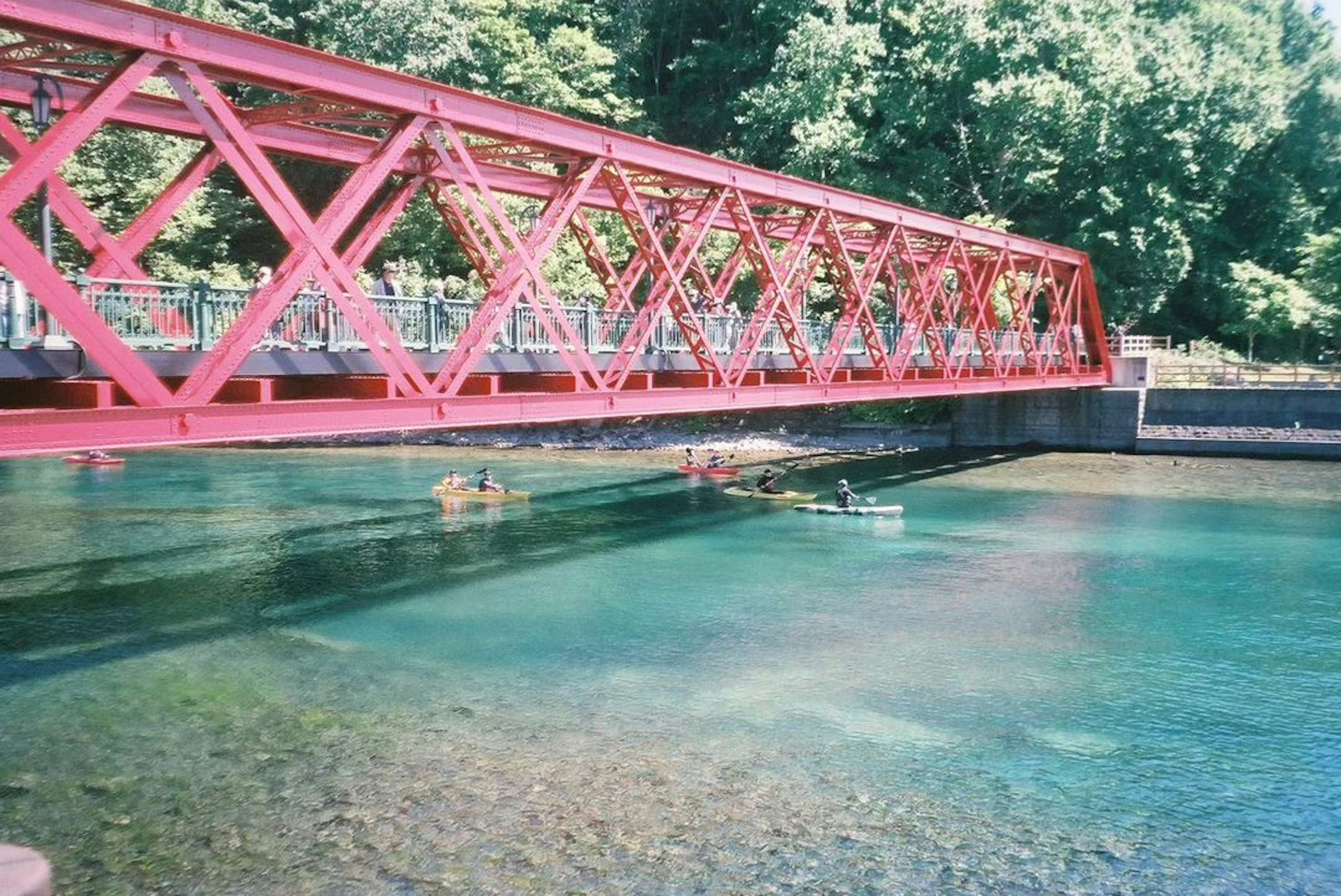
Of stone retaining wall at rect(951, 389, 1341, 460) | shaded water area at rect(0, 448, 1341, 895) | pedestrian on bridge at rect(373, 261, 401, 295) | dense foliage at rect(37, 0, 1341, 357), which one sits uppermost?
dense foliage at rect(37, 0, 1341, 357)

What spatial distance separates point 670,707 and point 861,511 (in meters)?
17.0

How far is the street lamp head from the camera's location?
15.2 m

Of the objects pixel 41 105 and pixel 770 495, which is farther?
pixel 770 495

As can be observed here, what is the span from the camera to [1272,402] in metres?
42.8

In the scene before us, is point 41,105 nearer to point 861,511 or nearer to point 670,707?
point 670,707

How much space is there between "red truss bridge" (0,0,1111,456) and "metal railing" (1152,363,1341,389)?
67.7 feet

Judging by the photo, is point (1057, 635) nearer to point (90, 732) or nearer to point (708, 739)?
point (708, 739)

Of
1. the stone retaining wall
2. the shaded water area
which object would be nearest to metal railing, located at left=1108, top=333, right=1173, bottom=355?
the stone retaining wall

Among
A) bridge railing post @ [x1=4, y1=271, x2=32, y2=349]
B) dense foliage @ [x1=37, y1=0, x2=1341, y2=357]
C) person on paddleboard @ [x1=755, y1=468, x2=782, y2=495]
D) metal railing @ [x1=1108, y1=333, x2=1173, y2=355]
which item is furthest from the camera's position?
dense foliage @ [x1=37, y1=0, x2=1341, y2=357]

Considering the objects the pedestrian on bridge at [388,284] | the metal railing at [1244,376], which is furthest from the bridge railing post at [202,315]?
the metal railing at [1244,376]

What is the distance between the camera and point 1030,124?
168 ft

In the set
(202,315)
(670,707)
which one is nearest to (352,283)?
(202,315)

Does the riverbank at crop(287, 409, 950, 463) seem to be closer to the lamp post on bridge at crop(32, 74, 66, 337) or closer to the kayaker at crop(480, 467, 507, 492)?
the kayaker at crop(480, 467, 507, 492)

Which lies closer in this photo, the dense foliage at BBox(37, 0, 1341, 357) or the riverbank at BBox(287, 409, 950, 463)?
the dense foliage at BBox(37, 0, 1341, 357)
